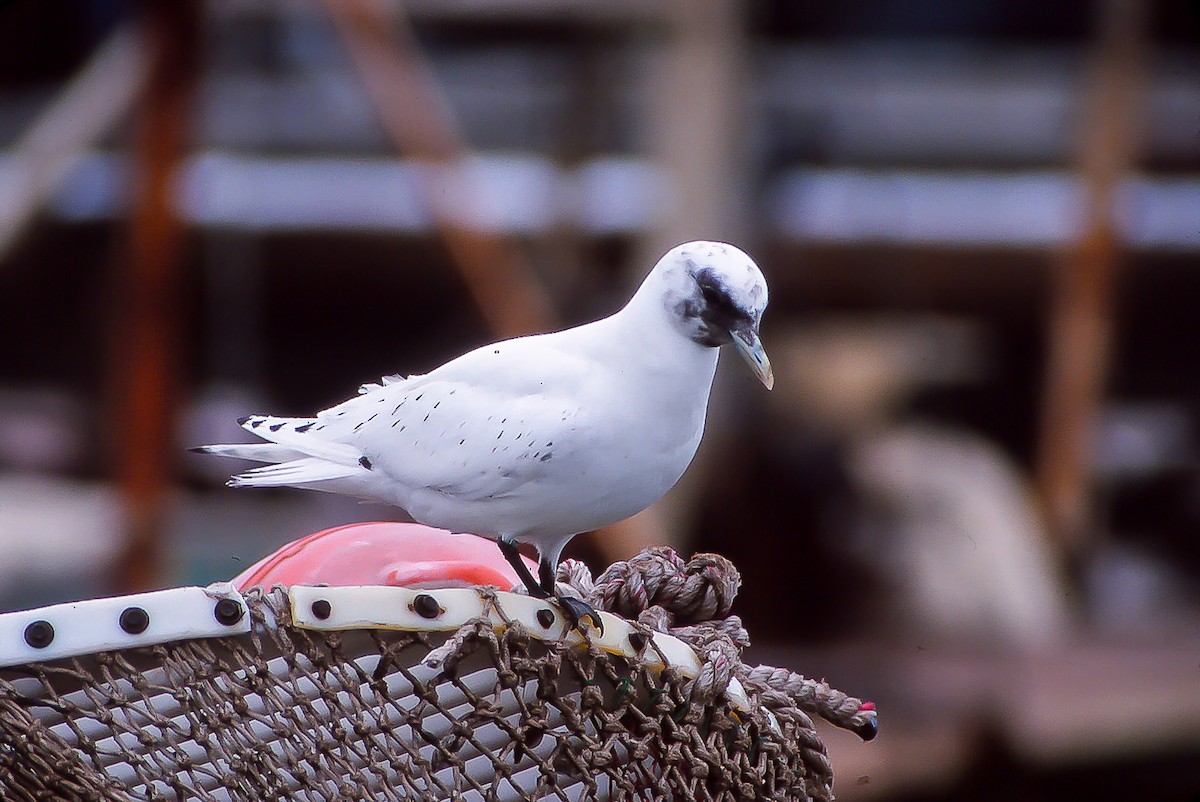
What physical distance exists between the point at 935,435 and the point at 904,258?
2.52 feet

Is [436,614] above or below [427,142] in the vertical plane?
below

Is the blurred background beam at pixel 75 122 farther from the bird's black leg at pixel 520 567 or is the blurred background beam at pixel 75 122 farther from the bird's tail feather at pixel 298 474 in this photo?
the bird's black leg at pixel 520 567

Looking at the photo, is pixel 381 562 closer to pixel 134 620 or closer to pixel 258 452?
pixel 258 452

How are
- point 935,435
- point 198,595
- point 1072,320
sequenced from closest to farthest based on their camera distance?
1. point 198,595
2. point 1072,320
3. point 935,435

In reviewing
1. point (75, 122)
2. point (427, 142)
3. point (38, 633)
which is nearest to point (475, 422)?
point (38, 633)

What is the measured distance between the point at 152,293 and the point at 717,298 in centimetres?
273

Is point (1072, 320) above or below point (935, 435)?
above

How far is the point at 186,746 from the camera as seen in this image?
1226mm

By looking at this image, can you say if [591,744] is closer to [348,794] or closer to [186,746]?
[348,794]

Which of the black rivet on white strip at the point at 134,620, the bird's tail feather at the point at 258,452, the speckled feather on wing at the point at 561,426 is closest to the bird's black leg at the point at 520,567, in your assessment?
the speckled feather on wing at the point at 561,426

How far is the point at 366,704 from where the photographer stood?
1.24 metres

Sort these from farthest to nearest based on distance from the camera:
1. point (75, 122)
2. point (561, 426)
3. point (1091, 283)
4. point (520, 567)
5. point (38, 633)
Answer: point (1091, 283), point (75, 122), point (520, 567), point (561, 426), point (38, 633)

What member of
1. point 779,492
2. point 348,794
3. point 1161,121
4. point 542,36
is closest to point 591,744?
point 348,794

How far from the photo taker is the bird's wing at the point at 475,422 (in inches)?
53.2
